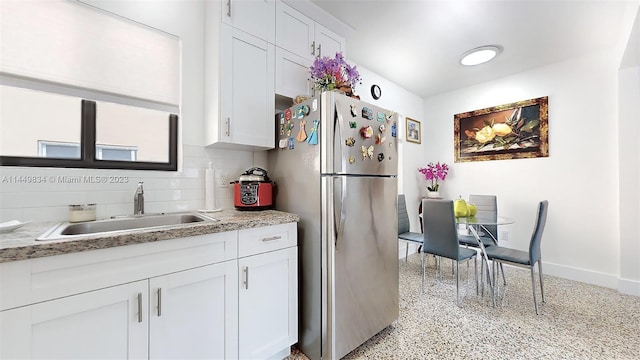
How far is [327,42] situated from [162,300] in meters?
2.25

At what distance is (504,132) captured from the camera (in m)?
3.37

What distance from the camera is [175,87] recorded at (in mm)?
1778

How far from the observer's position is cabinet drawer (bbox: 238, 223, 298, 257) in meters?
1.37

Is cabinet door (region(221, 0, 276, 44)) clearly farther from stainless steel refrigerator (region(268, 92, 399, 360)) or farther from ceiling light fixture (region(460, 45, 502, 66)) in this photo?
ceiling light fixture (region(460, 45, 502, 66))

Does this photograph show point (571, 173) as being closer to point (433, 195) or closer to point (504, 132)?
point (504, 132)

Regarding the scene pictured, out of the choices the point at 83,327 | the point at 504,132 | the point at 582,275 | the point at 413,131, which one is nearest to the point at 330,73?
the point at 83,327

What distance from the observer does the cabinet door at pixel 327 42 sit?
Answer: 2.15 m

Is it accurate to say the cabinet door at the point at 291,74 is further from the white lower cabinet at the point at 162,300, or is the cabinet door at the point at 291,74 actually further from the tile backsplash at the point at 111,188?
the white lower cabinet at the point at 162,300

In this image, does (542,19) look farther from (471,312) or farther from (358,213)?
(471,312)

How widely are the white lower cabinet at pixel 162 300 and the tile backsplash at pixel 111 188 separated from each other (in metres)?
0.66

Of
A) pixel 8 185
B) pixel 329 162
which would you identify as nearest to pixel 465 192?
pixel 329 162

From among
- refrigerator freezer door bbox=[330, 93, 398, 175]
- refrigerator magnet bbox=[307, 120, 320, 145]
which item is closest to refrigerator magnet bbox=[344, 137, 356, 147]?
refrigerator freezer door bbox=[330, 93, 398, 175]

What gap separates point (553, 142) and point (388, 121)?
2656 millimetres

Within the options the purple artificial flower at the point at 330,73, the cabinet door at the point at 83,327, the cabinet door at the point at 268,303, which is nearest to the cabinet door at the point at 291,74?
the purple artificial flower at the point at 330,73
